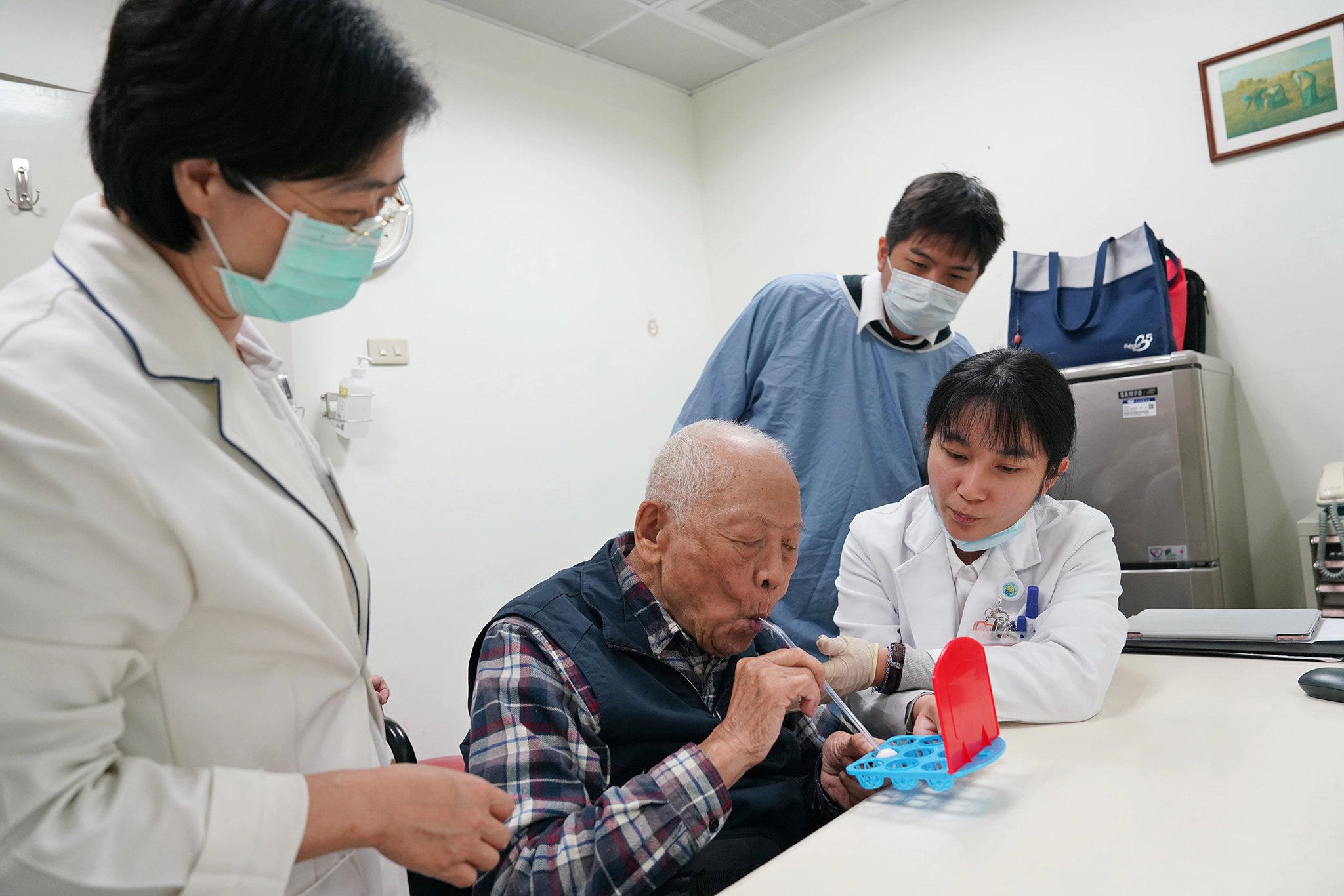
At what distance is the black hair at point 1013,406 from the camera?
1.53m

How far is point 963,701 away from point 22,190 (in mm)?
2571

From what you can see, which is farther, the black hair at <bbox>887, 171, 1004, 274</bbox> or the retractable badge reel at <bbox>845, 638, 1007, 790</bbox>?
the black hair at <bbox>887, 171, 1004, 274</bbox>

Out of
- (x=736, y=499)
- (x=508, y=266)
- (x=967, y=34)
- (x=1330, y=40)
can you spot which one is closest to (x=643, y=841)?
(x=736, y=499)

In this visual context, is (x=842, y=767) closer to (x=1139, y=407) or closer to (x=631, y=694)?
(x=631, y=694)

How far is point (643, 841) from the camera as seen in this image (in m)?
0.93

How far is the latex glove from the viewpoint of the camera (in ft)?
4.31

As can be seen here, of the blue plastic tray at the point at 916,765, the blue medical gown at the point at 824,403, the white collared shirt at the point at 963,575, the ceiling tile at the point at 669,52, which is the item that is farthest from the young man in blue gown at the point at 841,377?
the ceiling tile at the point at 669,52

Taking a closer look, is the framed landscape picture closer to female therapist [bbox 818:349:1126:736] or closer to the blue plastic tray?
female therapist [bbox 818:349:1126:736]

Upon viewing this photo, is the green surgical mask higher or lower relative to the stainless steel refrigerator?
higher

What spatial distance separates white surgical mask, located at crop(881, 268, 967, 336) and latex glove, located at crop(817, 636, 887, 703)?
93 cm

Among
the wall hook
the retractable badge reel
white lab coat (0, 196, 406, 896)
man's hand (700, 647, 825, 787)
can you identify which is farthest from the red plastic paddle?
Answer: the wall hook

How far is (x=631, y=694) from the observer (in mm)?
1116

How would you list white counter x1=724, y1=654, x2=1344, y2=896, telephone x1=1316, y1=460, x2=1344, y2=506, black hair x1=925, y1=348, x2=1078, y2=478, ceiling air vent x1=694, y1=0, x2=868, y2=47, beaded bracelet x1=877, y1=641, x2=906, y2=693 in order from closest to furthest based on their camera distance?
white counter x1=724, y1=654, x2=1344, y2=896 → beaded bracelet x1=877, y1=641, x2=906, y2=693 → black hair x1=925, y1=348, x2=1078, y2=478 → telephone x1=1316, y1=460, x2=1344, y2=506 → ceiling air vent x1=694, y1=0, x2=868, y2=47

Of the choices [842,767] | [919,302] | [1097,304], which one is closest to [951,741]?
[842,767]
